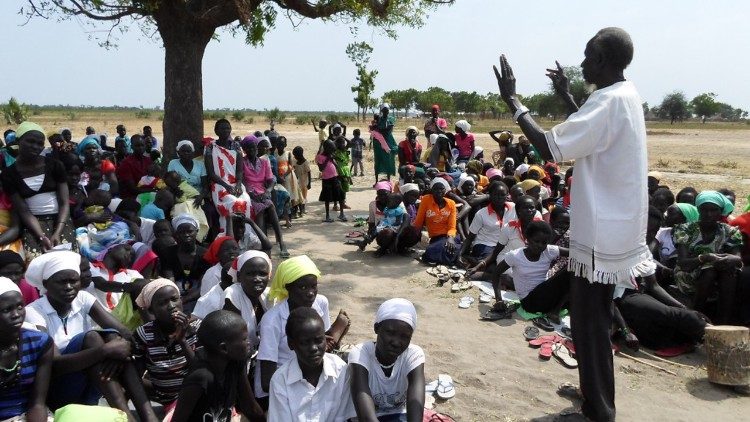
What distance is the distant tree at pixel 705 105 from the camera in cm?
7981

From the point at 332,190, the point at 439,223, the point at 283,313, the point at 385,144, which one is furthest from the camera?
the point at 385,144

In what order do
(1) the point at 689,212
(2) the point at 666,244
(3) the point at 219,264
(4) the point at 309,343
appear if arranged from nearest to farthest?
(4) the point at 309,343
(3) the point at 219,264
(2) the point at 666,244
(1) the point at 689,212

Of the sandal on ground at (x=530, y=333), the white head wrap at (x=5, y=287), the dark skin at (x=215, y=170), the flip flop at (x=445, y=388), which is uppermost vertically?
the dark skin at (x=215, y=170)

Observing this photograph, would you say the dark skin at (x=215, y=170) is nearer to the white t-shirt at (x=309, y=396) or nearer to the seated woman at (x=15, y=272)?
the seated woman at (x=15, y=272)

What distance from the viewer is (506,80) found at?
3074mm

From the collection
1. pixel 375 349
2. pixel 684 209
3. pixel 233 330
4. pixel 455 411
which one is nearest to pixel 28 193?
pixel 233 330

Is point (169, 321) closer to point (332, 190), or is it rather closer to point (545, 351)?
point (545, 351)

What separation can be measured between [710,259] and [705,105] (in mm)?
87976

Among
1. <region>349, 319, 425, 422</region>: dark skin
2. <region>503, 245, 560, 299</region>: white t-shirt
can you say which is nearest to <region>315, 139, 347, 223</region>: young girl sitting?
<region>503, 245, 560, 299</region>: white t-shirt

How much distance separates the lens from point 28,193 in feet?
16.4

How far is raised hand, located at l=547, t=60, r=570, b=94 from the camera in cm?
350

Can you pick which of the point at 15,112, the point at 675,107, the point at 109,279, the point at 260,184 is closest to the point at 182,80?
the point at 260,184

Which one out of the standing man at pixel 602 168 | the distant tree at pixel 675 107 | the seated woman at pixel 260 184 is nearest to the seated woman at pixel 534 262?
the standing man at pixel 602 168

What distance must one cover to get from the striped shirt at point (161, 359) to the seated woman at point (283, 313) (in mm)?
446
